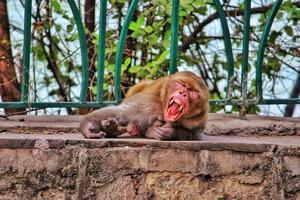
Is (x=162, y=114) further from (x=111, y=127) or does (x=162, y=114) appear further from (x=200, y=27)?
(x=200, y=27)

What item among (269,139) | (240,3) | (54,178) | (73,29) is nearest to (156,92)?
(269,139)

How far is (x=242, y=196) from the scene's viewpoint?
3.60m

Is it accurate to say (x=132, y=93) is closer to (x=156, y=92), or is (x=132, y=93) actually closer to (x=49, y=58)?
(x=156, y=92)

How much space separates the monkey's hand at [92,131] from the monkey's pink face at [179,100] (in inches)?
12.1

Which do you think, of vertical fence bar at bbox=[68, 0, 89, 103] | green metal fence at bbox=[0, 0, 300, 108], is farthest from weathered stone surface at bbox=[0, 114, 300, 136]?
vertical fence bar at bbox=[68, 0, 89, 103]

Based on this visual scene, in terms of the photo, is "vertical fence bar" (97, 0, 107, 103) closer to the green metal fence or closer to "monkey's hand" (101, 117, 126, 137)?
the green metal fence

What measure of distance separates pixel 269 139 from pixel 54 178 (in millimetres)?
1146

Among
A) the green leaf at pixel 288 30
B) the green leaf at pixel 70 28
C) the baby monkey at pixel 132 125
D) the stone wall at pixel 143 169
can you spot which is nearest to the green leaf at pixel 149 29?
the green leaf at pixel 70 28

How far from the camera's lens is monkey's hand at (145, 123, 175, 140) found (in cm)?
368

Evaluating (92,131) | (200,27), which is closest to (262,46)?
(92,131)

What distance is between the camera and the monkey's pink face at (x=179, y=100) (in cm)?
378

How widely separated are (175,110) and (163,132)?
5.6 inches

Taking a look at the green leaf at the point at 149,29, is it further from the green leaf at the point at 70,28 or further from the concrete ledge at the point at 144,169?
the concrete ledge at the point at 144,169

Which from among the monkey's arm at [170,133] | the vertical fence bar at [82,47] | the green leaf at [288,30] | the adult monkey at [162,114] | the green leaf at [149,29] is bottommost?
the monkey's arm at [170,133]
